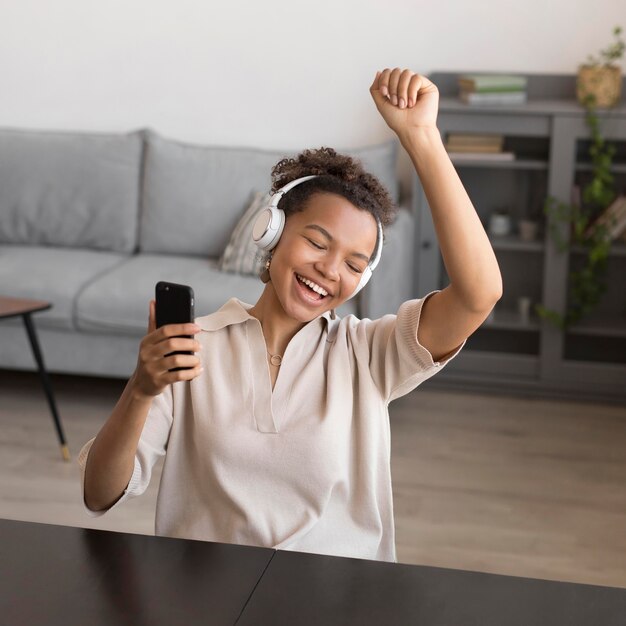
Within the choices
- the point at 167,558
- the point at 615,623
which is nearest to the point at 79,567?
the point at 167,558

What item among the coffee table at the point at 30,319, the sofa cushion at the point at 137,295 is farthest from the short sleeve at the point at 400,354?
the sofa cushion at the point at 137,295

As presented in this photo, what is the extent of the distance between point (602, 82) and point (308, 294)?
8.36 feet

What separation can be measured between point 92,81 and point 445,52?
144 centimetres

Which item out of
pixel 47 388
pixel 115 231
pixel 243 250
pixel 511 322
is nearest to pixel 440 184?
pixel 47 388

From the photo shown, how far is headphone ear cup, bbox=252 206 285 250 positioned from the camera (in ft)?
4.60

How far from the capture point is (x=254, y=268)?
3.61m

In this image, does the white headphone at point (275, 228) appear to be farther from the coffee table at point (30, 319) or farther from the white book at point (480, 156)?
the white book at point (480, 156)

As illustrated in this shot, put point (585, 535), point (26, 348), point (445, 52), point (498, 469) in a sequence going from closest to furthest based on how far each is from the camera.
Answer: point (585, 535), point (498, 469), point (26, 348), point (445, 52)

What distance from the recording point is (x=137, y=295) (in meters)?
3.47

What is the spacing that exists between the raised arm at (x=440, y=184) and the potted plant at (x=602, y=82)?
249 centimetres

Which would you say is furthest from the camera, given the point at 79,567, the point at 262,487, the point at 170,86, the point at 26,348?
the point at 170,86

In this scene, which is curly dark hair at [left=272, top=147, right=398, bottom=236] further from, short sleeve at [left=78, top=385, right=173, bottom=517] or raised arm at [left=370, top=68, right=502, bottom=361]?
short sleeve at [left=78, top=385, right=173, bottom=517]

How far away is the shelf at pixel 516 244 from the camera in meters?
3.78

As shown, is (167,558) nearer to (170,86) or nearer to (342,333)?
(342,333)
